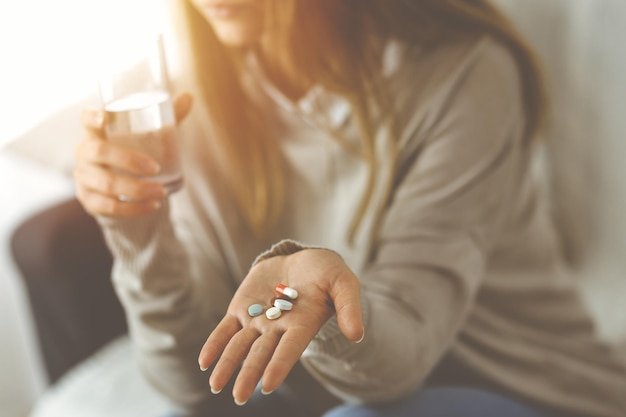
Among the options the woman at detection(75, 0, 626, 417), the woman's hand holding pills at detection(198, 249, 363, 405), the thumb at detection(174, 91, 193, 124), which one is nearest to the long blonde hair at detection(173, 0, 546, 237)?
the woman at detection(75, 0, 626, 417)

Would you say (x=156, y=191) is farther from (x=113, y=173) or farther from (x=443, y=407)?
(x=443, y=407)

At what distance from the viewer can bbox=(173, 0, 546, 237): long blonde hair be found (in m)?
0.67

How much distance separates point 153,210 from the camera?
55 centimetres

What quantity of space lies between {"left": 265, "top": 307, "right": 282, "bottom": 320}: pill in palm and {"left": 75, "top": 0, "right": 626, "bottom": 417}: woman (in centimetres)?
12

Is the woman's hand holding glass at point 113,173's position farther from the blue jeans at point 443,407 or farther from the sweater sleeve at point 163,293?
the blue jeans at point 443,407

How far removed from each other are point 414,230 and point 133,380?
358 mm

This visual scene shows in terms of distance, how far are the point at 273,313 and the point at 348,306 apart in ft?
0.15

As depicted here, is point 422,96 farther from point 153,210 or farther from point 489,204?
point 153,210

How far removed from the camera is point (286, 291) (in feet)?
1.34

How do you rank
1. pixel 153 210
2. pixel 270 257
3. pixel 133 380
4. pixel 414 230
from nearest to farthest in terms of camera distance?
1. pixel 270 257
2. pixel 153 210
3. pixel 414 230
4. pixel 133 380

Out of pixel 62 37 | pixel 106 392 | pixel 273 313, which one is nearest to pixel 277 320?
pixel 273 313

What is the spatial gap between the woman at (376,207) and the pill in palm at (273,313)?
0.12 meters

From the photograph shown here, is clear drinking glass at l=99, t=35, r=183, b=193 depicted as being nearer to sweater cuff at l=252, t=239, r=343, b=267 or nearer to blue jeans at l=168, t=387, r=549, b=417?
sweater cuff at l=252, t=239, r=343, b=267

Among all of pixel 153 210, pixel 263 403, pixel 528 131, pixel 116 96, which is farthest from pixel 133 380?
pixel 528 131
